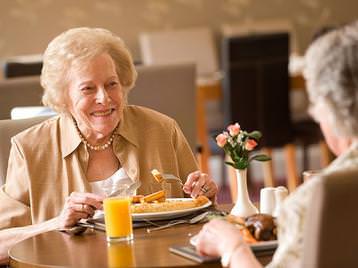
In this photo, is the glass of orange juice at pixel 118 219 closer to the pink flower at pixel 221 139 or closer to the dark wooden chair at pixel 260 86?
the pink flower at pixel 221 139

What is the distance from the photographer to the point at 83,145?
3.06m

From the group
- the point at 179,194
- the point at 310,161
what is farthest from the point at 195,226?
the point at 310,161

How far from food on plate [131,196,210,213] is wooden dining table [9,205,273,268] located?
0.18 ft

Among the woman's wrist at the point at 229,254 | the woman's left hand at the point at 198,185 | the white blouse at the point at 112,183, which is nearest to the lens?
the woman's wrist at the point at 229,254

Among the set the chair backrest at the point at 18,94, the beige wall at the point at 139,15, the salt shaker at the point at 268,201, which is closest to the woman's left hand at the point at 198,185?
the salt shaker at the point at 268,201

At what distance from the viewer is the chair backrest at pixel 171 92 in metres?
4.57

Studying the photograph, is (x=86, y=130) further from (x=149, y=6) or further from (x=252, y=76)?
(x=149, y=6)

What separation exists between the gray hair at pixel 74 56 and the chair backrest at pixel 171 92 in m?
1.31

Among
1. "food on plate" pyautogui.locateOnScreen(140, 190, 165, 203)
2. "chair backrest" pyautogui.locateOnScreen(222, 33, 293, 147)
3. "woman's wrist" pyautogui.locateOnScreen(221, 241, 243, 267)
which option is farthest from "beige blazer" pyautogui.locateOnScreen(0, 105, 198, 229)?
"chair backrest" pyautogui.locateOnScreen(222, 33, 293, 147)

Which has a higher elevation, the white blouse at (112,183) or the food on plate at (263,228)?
the white blouse at (112,183)

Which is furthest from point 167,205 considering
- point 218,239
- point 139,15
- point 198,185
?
point 139,15

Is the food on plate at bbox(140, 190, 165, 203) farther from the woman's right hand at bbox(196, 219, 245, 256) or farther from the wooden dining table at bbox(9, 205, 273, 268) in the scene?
the woman's right hand at bbox(196, 219, 245, 256)

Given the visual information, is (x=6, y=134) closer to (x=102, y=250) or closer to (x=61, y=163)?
(x=61, y=163)

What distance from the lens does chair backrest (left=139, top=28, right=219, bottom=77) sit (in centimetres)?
767
